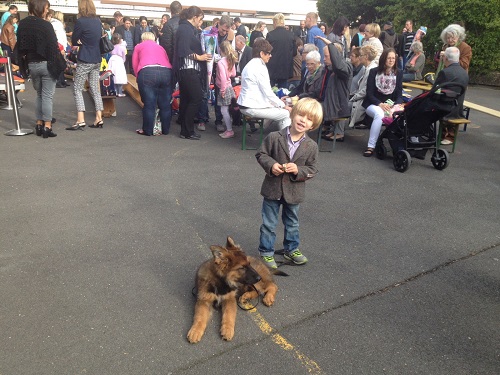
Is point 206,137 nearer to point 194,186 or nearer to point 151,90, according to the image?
point 151,90

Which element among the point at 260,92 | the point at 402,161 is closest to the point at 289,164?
the point at 402,161

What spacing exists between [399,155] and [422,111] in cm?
77

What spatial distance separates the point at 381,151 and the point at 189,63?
3.82 meters

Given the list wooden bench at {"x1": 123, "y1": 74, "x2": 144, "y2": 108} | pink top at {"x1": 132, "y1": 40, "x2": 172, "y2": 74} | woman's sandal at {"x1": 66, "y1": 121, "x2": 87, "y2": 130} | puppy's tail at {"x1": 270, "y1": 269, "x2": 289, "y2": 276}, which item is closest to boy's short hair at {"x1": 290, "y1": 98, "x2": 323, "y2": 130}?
puppy's tail at {"x1": 270, "y1": 269, "x2": 289, "y2": 276}

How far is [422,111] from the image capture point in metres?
7.21

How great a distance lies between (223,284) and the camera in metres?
3.46

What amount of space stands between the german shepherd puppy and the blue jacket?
647cm

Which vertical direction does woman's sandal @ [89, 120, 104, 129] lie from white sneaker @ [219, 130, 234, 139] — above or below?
above

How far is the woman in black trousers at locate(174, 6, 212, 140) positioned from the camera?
27.6 feet

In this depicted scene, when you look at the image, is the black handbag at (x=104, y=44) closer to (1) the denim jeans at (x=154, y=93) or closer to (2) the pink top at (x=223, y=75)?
(1) the denim jeans at (x=154, y=93)

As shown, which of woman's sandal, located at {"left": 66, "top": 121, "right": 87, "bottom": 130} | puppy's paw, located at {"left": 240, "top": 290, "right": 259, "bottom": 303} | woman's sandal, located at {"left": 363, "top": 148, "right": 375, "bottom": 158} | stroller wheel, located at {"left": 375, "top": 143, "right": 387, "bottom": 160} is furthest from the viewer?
woman's sandal, located at {"left": 66, "top": 121, "right": 87, "bottom": 130}

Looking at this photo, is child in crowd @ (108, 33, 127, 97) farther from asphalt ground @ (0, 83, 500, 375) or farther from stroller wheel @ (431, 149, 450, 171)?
stroller wheel @ (431, 149, 450, 171)

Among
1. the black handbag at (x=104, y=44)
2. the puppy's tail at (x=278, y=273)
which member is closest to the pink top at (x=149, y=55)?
the black handbag at (x=104, y=44)

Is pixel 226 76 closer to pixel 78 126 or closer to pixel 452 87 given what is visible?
pixel 78 126
